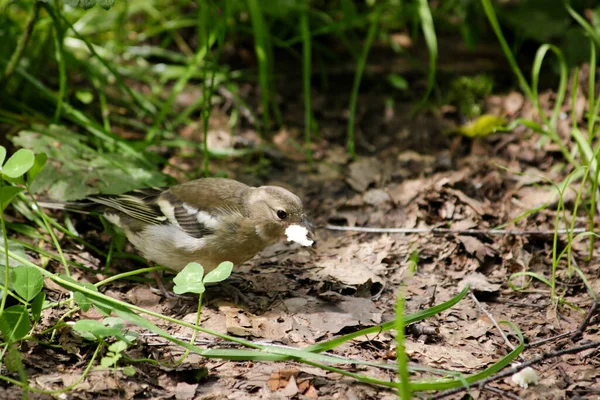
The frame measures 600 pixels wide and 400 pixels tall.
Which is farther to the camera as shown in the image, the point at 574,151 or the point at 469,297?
the point at 574,151

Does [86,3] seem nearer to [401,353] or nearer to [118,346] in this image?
[118,346]

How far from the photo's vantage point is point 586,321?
370 centimetres

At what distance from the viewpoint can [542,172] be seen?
552 cm

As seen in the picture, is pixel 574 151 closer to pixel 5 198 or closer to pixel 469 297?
pixel 469 297

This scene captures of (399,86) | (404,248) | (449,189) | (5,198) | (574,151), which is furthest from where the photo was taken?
(399,86)

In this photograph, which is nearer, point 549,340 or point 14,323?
point 14,323

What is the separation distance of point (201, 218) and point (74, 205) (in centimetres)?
93

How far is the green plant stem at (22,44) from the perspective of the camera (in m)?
4.82

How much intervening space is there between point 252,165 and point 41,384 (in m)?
3.12

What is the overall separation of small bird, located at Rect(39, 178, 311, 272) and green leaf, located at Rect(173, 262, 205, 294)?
645 mm

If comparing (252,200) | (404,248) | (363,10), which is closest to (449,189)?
(404,248)

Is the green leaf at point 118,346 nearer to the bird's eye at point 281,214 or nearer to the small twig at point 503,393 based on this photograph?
the bird's eye at point 281,214

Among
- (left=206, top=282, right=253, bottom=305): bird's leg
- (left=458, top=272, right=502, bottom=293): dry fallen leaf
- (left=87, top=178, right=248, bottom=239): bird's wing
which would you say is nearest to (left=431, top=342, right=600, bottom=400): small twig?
(left=458, top=272, right=502, bottom=293): dry fallen leaf

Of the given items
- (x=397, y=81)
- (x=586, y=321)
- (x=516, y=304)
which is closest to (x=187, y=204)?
(x=516, y=304)
